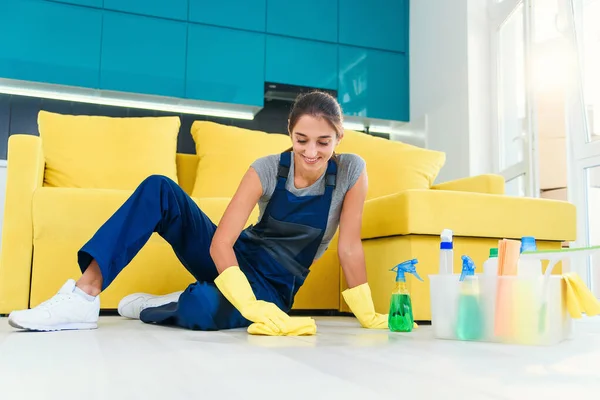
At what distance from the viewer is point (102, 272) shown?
1.56 m

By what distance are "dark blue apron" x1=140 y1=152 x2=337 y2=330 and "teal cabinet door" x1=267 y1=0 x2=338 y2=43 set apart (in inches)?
105

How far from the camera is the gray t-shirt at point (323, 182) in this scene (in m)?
1.75

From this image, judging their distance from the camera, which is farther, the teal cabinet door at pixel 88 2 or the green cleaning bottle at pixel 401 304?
the teal cabinet door at pixel 88 2

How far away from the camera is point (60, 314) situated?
5.10 feet

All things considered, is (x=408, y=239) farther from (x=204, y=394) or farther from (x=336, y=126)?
(x=204, y=394)

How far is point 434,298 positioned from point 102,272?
910 millimetres

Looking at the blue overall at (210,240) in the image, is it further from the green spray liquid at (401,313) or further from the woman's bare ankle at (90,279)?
the green spray liquid at (401,313)

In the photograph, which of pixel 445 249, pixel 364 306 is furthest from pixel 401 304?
pixel 445 249

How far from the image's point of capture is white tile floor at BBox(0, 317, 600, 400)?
2.63ft

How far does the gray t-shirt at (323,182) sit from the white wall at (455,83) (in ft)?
7.14

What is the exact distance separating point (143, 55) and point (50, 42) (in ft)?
1.84

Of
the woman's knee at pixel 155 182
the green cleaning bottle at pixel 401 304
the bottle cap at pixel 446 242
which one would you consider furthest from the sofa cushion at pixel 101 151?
the bottle cap at pixel 446 242

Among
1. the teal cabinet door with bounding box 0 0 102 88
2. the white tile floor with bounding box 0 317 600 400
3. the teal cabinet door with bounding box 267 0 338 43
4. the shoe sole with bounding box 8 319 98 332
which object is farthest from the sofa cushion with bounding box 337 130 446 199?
the teal cabinet door with bounding box 0 0 102 88

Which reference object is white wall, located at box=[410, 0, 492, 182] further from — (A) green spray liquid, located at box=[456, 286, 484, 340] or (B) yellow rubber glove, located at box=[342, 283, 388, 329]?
(A) green spray liquid, located at box=[456, 286, 484, 340]
